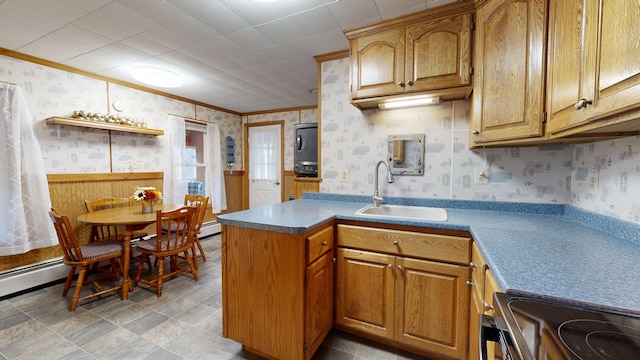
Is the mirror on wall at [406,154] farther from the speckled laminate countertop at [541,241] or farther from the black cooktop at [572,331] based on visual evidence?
the black cooktop at [572,331]

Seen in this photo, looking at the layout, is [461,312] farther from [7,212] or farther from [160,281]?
[7,212]

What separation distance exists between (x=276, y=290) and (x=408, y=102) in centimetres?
161

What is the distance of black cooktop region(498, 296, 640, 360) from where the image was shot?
51 centimetres

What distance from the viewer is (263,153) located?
5.03m

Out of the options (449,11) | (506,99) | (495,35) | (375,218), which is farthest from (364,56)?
(375,218)

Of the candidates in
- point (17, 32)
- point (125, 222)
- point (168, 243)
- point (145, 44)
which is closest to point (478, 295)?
point (168, 243)

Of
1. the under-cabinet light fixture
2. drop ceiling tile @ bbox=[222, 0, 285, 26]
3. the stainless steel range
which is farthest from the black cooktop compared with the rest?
drop ceiling tile @ bbox=[222, 0, 285, 26]

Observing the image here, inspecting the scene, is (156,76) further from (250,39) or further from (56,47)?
(250,39)

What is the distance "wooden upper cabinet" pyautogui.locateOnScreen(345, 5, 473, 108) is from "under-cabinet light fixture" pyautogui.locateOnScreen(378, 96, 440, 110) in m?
0.09

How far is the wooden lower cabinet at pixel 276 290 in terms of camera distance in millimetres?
1416

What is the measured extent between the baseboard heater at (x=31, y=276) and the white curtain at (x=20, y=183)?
0.79 ft

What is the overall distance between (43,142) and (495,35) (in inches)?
156

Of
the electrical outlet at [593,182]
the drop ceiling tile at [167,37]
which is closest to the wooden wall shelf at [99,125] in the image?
the drop ceiling tile at [167,37]

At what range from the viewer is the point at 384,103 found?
2.01 metres
